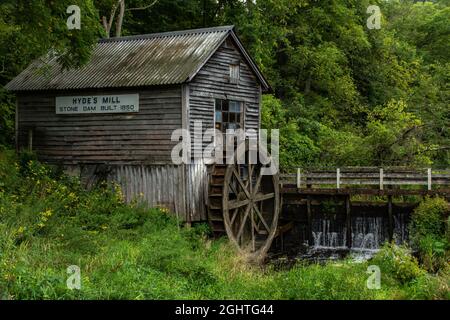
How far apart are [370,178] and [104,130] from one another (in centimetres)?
955

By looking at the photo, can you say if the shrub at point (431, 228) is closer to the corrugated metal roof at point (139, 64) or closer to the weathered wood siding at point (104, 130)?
the corrugated metal roof at point (139, 64)

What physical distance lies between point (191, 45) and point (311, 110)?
1430cm

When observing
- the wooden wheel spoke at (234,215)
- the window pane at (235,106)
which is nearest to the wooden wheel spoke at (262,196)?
the wooden wheel spoke at (234,215)

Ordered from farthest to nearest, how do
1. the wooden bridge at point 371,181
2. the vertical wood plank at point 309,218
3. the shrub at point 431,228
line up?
the vertical wood plank at point 309,218 < the wooden bridge at point 371,181 < the shrub at point 431,228

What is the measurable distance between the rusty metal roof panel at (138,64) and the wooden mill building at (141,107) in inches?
1.4

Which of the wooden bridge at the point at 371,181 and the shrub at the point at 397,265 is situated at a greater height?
→ the wooden bridge at the point at 371,181

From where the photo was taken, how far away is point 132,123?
719 inches

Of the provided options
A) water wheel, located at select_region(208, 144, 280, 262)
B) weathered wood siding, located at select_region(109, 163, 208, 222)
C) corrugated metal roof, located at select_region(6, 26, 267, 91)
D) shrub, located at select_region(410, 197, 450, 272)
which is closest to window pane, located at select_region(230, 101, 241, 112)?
corrugated metal roof, located at select_region(6, 26, 267, 91)

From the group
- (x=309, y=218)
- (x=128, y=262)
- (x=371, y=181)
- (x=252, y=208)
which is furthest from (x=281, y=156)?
(x=128, y=262)

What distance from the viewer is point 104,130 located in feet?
61.3

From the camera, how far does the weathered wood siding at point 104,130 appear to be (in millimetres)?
17781

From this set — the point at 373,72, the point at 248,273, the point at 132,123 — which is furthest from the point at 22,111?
the point at 373,72

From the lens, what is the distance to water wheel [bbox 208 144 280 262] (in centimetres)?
1823

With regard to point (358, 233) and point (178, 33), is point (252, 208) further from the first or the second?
point (178, 33)
